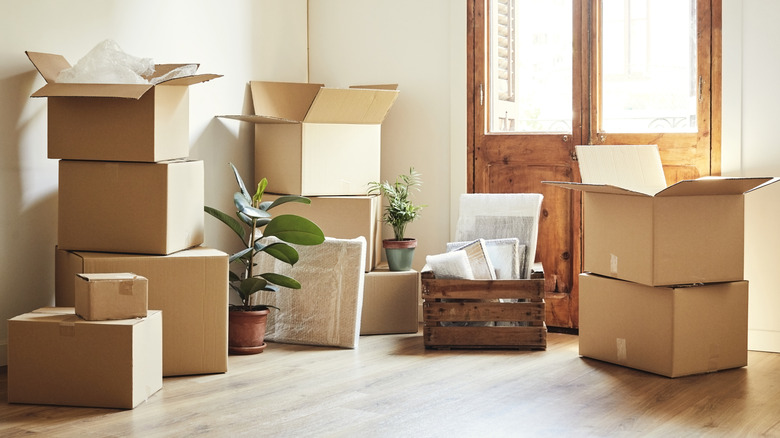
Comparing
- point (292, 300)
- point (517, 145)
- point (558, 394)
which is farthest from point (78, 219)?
point (517, 145)

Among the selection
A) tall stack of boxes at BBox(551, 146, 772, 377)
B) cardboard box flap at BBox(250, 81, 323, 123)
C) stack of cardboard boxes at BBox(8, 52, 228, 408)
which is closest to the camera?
stack of cardboard boxes at BBox(8, 52, 228, 408)

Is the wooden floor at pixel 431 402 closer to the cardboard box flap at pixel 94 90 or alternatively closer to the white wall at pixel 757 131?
the white wall at pixel 757 131

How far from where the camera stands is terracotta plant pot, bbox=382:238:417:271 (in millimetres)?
4094

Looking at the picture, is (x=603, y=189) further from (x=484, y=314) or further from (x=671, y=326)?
(x=484, y=314)

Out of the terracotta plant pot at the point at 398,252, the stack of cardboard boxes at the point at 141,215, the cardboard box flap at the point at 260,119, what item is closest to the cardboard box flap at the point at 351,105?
the cardboard box flap at the point at 260,119

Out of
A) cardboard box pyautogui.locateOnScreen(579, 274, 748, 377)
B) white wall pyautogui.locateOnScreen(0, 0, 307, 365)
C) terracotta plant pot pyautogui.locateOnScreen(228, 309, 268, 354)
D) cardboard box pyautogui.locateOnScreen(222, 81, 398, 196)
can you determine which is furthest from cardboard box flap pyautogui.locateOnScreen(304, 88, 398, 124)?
cardboard box pyautogui.locateOnScreen(579, 274, 748, 377)

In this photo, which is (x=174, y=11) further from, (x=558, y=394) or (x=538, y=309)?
(x=558, y=394)

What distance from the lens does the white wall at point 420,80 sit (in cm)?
436

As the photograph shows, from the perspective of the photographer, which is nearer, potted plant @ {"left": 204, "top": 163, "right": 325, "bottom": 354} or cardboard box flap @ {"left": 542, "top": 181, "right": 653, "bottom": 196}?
cardboard box flap @ {"left": 542, "top": 181, "right": 653, "bottom": 196}

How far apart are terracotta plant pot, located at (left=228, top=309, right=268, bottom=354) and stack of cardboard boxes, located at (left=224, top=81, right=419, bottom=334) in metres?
0.56

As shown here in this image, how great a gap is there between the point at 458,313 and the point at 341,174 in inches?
35.7

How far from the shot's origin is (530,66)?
13.9 feet

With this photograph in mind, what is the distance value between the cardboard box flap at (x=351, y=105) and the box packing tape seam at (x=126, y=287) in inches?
57.3

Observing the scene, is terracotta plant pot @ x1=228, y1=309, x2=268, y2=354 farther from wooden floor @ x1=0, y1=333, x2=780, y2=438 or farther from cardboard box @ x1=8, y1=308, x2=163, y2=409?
cardboard box @ x1=8, y1=308, x2=163, y2=409
